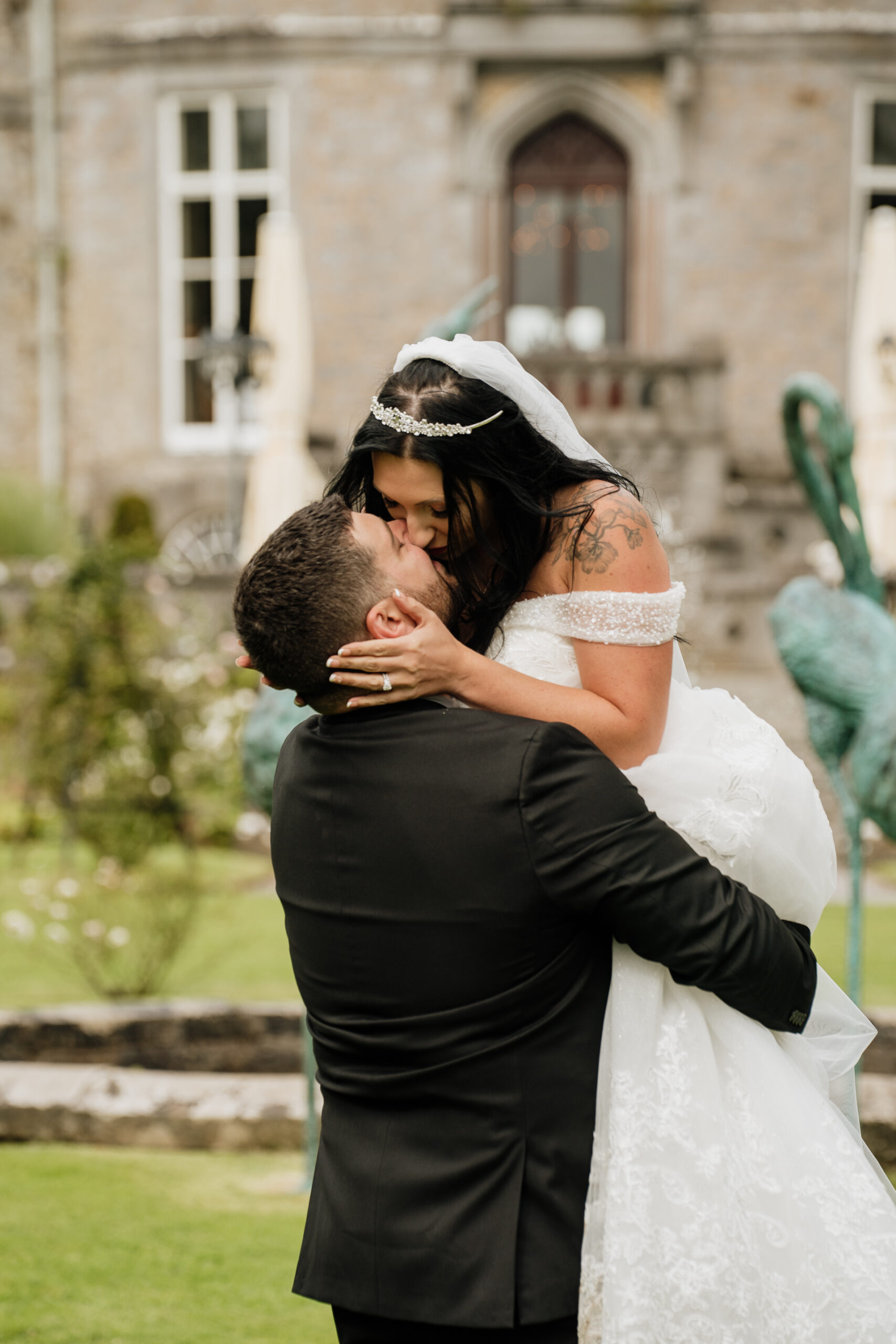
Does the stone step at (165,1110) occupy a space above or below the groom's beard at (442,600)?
below

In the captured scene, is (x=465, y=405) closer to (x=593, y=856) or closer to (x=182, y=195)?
(x=593, y=856)

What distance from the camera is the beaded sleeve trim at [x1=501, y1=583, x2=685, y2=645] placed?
1.81 metres

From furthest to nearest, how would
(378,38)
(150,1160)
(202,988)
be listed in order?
(378,38) → (202,988) → (150,1160)

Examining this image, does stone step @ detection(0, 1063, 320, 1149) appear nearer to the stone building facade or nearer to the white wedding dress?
the white wedding dress

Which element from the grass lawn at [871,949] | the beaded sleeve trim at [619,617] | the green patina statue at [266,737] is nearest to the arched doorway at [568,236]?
the grass lawn at [871,949]

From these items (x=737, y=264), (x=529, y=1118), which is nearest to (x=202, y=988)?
(x=529, y=1118)

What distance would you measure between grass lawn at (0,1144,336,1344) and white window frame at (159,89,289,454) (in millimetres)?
11469

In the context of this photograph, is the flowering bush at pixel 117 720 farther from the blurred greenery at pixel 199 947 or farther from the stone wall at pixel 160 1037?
the stone wall at pixel 160 1037

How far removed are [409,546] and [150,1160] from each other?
2576mm

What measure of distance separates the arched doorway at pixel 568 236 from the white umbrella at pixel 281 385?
16.5ft

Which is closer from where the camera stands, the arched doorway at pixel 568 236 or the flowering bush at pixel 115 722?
the flowering bush at pixel 115 722

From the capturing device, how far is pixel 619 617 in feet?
5.95

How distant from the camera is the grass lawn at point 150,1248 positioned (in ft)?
9.62

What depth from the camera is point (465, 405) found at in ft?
6.22
